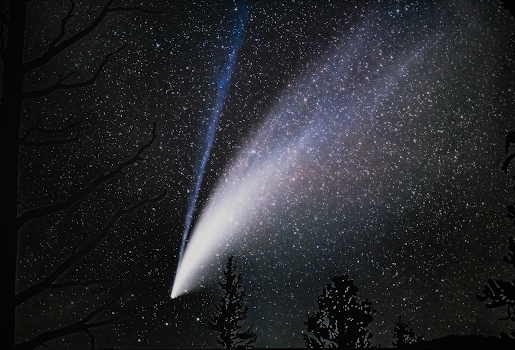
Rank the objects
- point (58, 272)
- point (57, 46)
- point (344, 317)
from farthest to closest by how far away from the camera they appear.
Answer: point (344, 317) < point (57, 46) < point (58, 272)

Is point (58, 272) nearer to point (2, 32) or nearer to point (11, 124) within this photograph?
point (11, 124)

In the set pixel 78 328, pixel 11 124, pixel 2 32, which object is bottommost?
pixel 78 328

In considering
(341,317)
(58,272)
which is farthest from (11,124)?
(341,317)

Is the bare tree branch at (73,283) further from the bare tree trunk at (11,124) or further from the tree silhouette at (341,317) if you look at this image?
the tree silhouette at (341,317)

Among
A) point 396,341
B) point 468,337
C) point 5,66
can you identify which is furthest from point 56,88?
point 396,341

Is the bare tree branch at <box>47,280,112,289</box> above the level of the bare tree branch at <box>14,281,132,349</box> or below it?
above

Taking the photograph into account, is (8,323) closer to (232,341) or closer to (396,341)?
(232,341)

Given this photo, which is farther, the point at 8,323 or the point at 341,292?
the point at 341,292

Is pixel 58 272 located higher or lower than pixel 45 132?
lower

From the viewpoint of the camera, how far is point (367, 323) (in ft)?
60.4

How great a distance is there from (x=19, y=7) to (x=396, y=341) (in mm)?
38666

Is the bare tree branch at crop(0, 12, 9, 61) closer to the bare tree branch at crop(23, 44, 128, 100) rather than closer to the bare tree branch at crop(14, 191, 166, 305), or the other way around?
the bare tree branch at crop(23, 44, 128, 100)

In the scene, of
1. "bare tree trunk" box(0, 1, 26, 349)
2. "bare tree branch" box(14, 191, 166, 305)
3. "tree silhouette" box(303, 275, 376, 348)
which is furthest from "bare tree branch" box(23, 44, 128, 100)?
"tree silhouette" box(303, 275, 376, 348)

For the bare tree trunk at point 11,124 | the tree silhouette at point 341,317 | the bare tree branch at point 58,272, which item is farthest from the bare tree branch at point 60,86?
the tree silhouette at point 341,317
